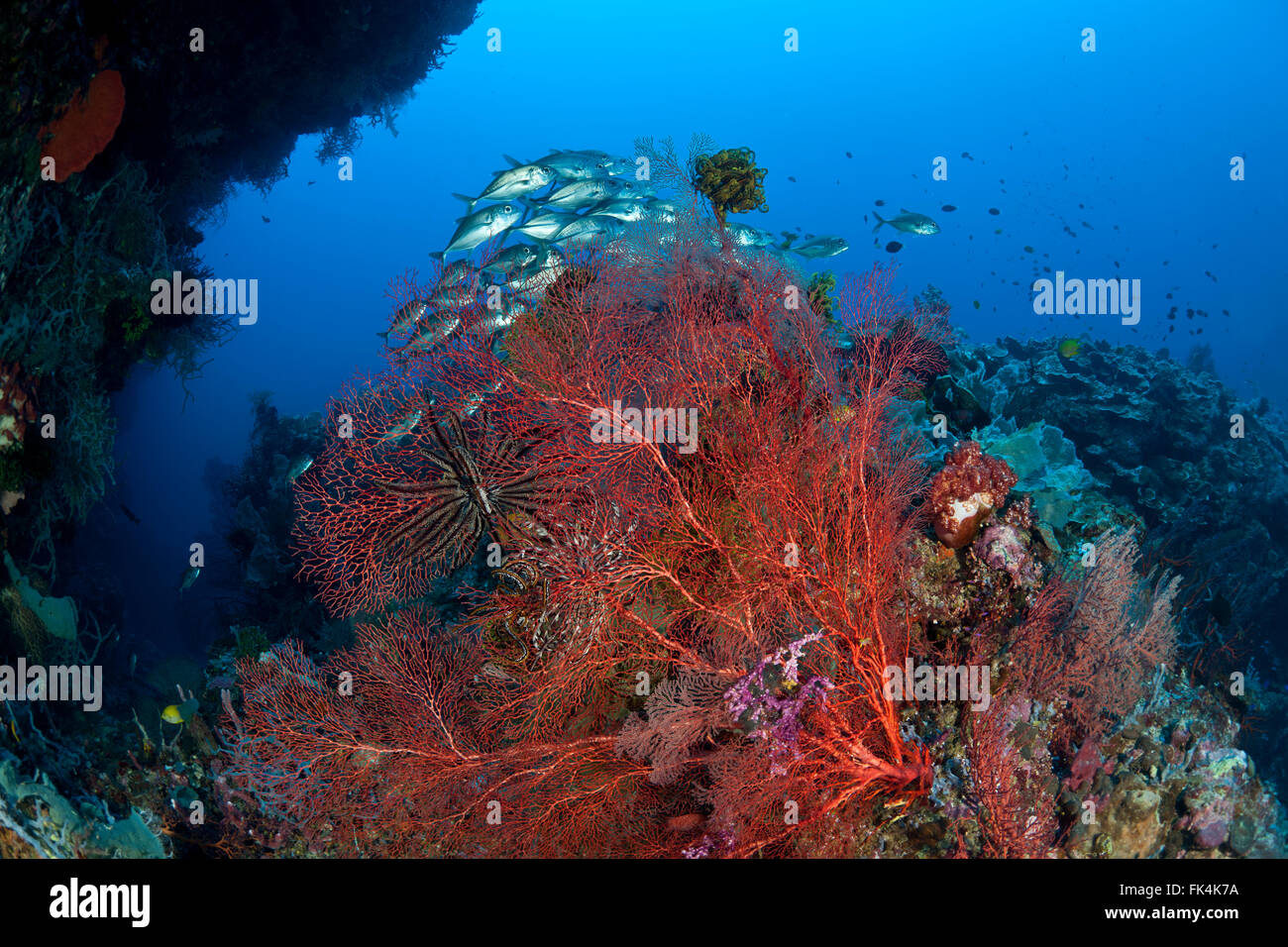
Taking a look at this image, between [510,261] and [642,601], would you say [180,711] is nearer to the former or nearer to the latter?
[642,601]

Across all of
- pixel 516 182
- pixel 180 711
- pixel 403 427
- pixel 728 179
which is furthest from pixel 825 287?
pixel 180 711

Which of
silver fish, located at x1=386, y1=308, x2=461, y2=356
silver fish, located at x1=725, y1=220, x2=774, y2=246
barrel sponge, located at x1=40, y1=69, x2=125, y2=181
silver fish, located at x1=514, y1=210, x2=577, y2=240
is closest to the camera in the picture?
silver fish, located at x1=386, y1=308, x2=461, y2=356

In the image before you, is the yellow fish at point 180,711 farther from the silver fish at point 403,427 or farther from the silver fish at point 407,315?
the silver fish at point 407,315

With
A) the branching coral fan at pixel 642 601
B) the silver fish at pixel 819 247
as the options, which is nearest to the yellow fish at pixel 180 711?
the branching coral fan at pixel 642 601

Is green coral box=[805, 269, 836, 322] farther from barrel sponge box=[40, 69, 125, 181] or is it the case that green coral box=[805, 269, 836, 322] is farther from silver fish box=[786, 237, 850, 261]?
barrel sponge box=[40, 69, 125, 181]

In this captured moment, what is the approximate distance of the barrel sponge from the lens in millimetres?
5301

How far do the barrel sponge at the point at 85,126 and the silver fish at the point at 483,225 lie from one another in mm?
3702

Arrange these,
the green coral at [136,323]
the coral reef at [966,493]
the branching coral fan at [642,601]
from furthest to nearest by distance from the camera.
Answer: the green coral at [136,323], the coral reef at [966,493], the branching coral fan at [642,601]

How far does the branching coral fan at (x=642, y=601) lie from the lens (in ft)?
11.3

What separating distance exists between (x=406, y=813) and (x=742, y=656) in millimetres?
2853

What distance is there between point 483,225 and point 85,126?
4019mm

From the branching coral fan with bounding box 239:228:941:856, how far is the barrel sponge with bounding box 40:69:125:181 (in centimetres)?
429

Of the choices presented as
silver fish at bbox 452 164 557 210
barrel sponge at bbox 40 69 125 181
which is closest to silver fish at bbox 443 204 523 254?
silver fish at bbox 452 164 557 210

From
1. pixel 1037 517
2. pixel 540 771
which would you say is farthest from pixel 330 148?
pixel 1037 517
